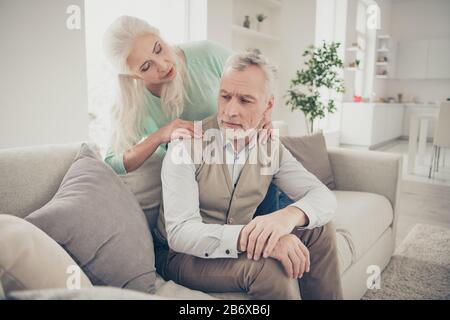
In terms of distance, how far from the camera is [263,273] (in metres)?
0.84

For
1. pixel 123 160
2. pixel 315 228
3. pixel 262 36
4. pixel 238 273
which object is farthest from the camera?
pixel 262 36

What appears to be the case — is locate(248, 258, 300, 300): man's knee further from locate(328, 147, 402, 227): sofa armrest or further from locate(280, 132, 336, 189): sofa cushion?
locate(328, 147, 402, 227): sofa armrest

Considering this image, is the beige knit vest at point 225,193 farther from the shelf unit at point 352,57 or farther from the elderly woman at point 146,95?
the shelf unit at point 352,57

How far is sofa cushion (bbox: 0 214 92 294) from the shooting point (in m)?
0.58

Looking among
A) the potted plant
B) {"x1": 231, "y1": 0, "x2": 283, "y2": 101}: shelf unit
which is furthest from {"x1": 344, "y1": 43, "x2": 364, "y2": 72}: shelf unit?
the potted plant

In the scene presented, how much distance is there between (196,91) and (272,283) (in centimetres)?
88

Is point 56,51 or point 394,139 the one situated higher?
point 56,51

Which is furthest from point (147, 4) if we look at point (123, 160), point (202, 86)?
point (123, 160)

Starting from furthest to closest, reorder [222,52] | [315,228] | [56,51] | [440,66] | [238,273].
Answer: [440,66] → [56,51] → [222,52] → [315,228] → [238,273]

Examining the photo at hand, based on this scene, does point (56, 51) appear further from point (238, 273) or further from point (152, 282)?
point (238, 273)

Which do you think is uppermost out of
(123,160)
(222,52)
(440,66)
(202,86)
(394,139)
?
(440,66)

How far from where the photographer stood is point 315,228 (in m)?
1.02

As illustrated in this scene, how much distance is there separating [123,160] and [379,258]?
1.28 meters

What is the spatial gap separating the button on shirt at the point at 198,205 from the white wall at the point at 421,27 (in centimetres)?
766
